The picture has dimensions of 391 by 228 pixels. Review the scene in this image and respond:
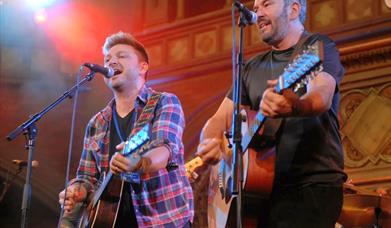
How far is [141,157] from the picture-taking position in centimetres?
353

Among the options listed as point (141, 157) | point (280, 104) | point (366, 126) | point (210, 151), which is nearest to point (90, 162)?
point (141, 157)

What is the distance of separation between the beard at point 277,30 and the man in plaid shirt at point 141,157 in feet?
3.12

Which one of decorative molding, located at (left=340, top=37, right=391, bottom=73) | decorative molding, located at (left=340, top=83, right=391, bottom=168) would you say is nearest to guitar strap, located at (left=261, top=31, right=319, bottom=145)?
decorative molding, located at (left=340, top=83, right=391, bottom=168)

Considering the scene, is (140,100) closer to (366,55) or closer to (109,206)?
(109,206)

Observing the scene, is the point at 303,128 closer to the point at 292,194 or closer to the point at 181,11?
the point at 292,194

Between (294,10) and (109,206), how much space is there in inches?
62.7

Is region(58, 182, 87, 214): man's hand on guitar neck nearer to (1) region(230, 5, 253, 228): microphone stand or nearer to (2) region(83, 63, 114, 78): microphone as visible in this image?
(2) region(83, 63, 114, 78): microphone

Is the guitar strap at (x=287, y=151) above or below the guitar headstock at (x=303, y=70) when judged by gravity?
below

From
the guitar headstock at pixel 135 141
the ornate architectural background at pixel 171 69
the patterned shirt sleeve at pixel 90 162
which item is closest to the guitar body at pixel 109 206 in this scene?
the guitar headstock at pixel 135 141

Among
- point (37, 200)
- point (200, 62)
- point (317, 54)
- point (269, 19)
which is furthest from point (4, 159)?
point (317, 54)

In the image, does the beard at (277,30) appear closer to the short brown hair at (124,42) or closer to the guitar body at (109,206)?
the guitar body at (109,206)

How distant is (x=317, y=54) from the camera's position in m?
2.56

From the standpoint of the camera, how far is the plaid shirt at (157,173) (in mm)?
3693

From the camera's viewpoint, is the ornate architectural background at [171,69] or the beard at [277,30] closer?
the beard at [277,30]
